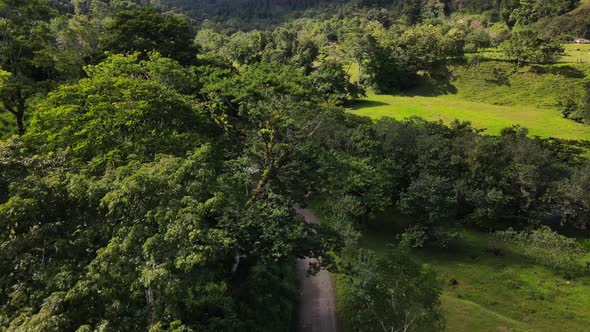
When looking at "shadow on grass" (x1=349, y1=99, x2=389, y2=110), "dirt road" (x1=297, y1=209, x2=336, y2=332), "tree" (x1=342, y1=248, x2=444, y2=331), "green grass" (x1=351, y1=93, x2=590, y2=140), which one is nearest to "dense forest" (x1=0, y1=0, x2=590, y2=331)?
"tree" (x1=342, y1=248, x2=444, y2=331)

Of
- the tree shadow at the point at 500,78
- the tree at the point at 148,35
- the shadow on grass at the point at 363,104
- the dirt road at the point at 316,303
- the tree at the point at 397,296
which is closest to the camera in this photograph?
the tree at the point at 397,296

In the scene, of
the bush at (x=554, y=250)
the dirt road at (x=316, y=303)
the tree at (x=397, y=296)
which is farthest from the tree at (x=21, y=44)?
the bush at (x=554, y=250)

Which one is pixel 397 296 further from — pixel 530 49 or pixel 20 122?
pixel 530 49

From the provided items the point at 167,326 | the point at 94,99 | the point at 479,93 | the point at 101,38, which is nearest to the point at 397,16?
the point at 479,93

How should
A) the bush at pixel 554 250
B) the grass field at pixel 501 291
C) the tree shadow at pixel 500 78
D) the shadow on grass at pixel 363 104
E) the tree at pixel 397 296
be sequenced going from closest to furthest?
the tree at pixel 397 296 < the grass field at pixel 501 291 < the bush at pixel 554 250 < the shadow on grass at pixel 363 104 < the tree shadow at pixel 500 78

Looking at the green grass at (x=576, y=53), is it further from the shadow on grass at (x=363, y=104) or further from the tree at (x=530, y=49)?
the shadow on grass at (x=363, y=104)

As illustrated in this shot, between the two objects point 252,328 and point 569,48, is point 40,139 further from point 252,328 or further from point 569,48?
point 569,48

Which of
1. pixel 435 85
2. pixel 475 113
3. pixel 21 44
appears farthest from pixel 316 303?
pixel 435 85
